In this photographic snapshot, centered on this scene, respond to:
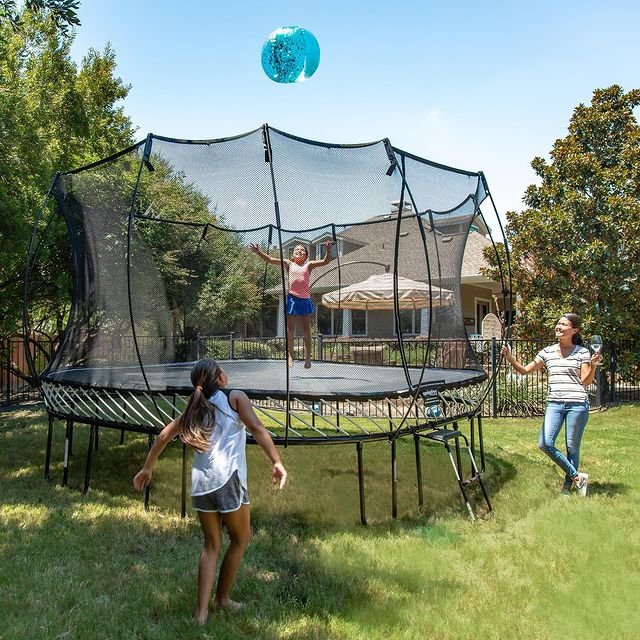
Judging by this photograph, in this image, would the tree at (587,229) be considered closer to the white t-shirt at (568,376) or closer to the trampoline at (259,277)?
the trampoline at (259,277)

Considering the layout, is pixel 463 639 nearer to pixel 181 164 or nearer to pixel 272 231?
pixel 181 164

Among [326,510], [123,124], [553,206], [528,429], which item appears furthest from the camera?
[123,124]

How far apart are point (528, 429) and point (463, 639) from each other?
5.75m

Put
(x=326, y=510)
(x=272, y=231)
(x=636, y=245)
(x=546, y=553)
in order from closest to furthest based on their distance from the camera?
1. (x=546, y=553)
2. (x=326, y=510)
3. (x=272, y=231)
4. (x=636, y=245)

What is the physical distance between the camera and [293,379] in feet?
17.9

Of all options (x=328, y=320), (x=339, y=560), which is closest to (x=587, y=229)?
(x=328, y=320)

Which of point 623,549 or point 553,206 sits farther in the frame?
point 553,206

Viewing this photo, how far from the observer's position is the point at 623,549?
128 inches

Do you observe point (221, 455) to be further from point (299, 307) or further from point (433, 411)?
point (299, 307)

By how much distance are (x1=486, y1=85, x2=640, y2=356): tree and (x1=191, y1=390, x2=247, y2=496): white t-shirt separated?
798cm

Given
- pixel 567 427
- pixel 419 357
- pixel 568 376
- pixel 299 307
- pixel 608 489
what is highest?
pixel 299 307

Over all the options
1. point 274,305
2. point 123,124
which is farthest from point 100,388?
point 123,124

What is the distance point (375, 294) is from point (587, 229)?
4046mm

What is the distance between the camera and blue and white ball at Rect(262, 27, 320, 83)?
4234 millimetres
